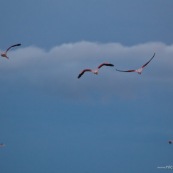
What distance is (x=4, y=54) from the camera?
1722 inches

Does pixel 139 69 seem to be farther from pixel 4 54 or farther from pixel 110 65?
pixel 4 54

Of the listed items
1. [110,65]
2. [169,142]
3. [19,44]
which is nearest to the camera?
[110,65]

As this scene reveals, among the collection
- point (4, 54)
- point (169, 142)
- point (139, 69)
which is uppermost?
point (4, 54)

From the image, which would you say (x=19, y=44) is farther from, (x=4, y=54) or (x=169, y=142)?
(x=169, y=142)

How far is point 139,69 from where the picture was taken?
36.3 m

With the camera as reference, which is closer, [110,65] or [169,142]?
[110,65]

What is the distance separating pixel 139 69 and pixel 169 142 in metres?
14.1

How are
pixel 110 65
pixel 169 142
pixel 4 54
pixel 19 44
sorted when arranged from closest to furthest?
pixel 110 65 < pixel 19 44 < pixel 4 54 < pixel 169 142

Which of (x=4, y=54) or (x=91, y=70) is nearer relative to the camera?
(x=91, y=70)

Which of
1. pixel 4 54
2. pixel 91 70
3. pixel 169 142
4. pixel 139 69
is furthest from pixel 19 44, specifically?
pixel 169 142

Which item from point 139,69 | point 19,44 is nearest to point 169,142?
point 139,69

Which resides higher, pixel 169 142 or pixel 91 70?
pixel 91 70

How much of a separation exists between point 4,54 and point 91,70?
11341mm

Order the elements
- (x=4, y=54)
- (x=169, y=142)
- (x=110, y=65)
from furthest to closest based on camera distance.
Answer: (x=169, y=142) < (x=4, y=54) < (x=110, y=65)
